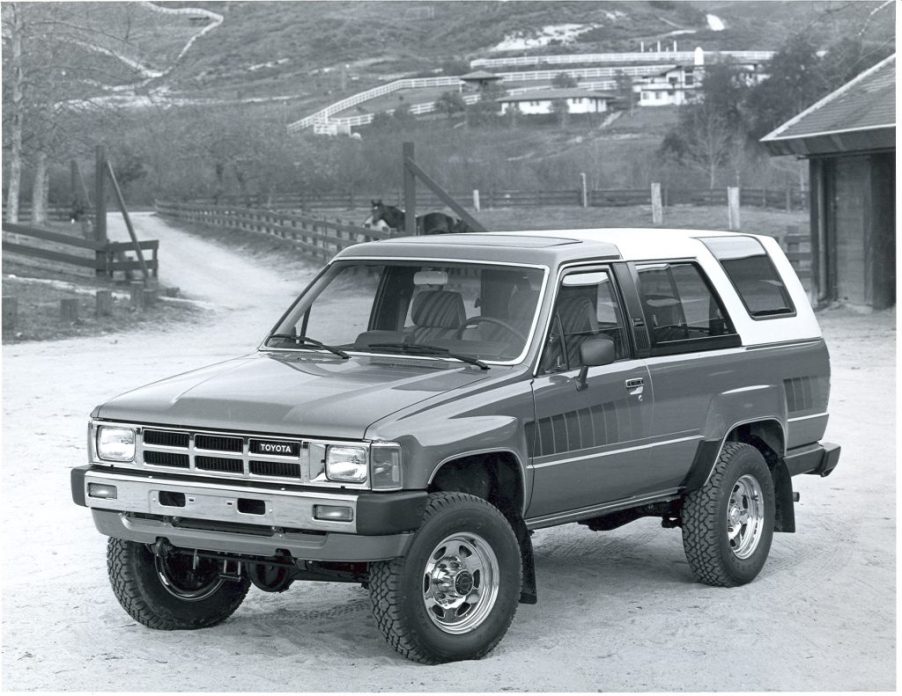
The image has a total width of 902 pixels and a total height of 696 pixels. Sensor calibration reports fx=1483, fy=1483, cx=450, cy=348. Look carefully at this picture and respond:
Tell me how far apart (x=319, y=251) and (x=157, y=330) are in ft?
45.2

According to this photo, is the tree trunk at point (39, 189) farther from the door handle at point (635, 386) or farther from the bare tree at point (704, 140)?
the door handle at point (635, 386)

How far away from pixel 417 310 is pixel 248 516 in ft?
5.53

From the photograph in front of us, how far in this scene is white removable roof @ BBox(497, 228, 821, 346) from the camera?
796cm

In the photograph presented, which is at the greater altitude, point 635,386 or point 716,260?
point 716,260

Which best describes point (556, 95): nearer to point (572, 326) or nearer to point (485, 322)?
point (572, 326)

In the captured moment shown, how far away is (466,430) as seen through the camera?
6410 mm

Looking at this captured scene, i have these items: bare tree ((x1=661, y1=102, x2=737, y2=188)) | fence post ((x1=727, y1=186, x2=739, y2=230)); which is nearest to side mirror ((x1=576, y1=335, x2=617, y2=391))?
fence post ((x1=727, y1=186, x2=739, y2=230))

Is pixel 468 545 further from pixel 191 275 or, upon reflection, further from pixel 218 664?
pixel 191 275

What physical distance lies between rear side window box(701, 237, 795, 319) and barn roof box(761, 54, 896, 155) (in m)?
14.7

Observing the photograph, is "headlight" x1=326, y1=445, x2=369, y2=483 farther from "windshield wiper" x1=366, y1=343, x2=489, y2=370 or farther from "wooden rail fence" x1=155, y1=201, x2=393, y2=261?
"wooden rail fence" x1=155, y1=201, x2=393, y2=261

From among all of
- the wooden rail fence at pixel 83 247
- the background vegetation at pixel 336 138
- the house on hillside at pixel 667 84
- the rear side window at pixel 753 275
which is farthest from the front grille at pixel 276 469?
the house on hillside at pixel 667 84

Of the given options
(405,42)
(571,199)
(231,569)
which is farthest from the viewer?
(405,42)

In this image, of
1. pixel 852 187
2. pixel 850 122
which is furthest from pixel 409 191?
pixel 850 122

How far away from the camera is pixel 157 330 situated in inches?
971
